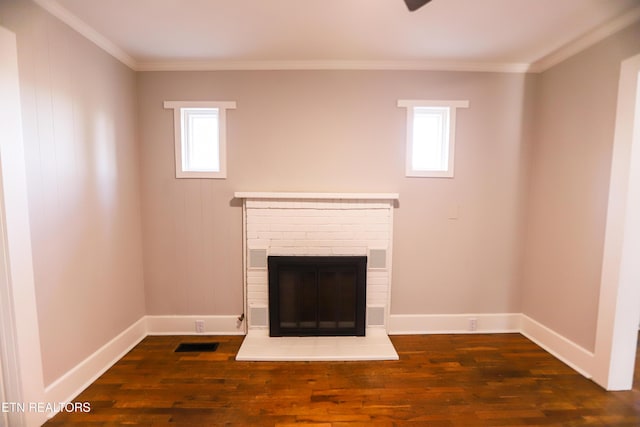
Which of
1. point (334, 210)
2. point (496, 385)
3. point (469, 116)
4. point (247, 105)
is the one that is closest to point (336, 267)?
point (334, 210)

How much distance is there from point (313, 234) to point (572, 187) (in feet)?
7.63

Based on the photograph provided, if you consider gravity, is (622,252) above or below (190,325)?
above

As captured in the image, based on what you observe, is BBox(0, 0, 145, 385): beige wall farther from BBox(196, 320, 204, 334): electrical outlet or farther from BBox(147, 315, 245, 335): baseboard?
BBox(196, 320, 204, 334): electrical outlet

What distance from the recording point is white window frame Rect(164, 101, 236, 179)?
8.73 ft

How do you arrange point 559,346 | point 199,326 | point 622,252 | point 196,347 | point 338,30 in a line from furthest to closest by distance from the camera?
point 199,326 → point 196,347 → point 559,346 → point 338,30 → point 622,252

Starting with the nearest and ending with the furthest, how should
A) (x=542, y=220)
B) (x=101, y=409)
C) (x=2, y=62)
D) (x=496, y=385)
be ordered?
(x=2, y=62)
(x=101, y=409)
(x=496, y=385)
(x=542, y=220)

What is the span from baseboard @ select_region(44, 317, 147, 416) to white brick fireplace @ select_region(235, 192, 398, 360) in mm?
1084

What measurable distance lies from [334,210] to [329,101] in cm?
109

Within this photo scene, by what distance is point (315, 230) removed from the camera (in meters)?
2.73

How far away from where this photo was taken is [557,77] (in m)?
2.47

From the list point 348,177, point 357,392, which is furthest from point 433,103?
point 357,392

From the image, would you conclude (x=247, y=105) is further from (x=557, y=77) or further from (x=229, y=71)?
(x=557, y=77)

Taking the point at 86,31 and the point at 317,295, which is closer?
the point at 86,31

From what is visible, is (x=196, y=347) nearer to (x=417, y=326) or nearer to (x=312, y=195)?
(x=312, y=195)
